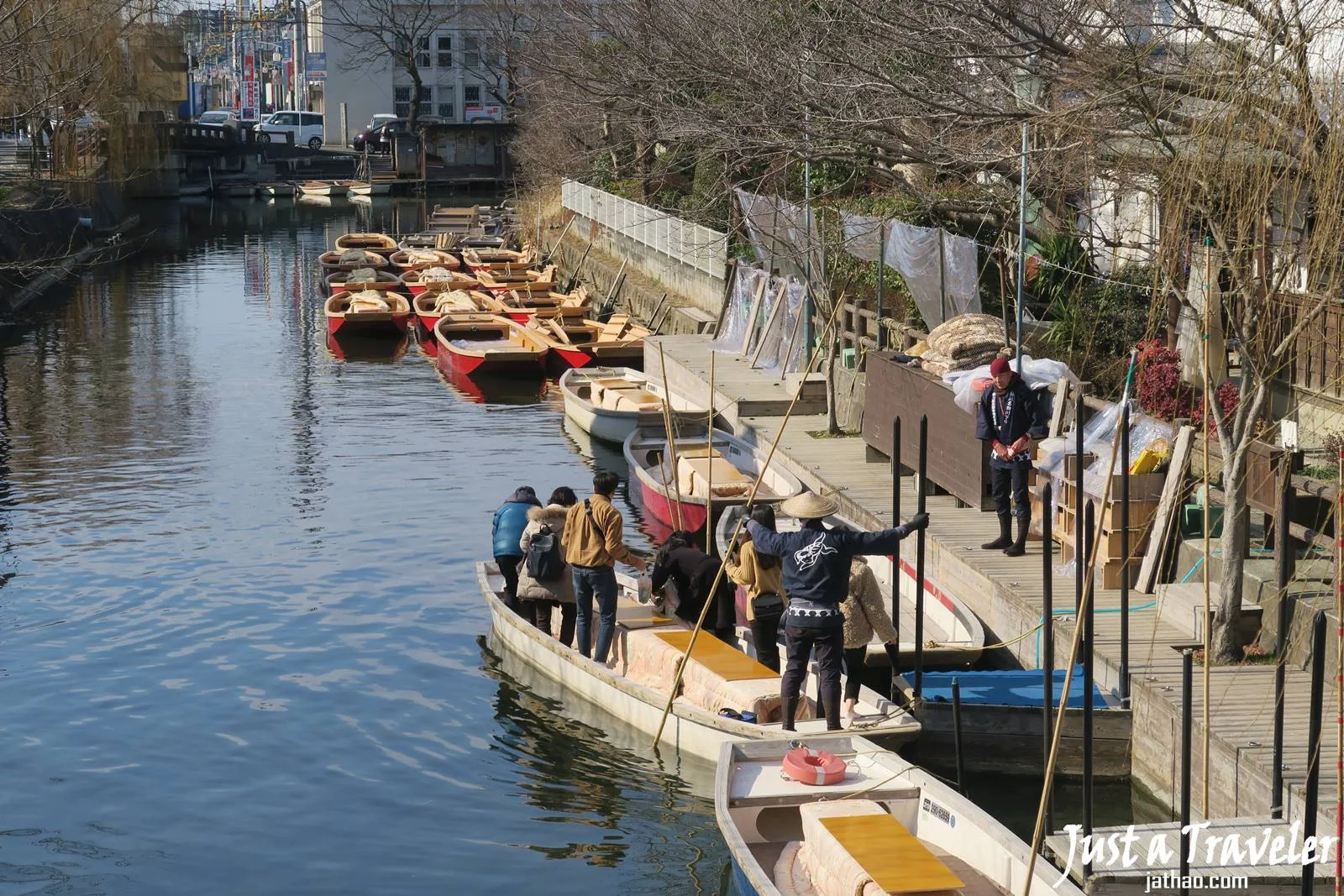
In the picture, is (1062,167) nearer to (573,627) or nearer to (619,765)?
(573,627)

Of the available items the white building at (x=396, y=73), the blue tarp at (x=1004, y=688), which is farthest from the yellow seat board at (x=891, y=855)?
the white building at (x=396, y=73)

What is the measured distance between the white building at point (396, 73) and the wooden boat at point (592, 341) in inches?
2838

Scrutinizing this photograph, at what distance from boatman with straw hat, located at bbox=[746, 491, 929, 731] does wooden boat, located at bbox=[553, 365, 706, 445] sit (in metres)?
12.2

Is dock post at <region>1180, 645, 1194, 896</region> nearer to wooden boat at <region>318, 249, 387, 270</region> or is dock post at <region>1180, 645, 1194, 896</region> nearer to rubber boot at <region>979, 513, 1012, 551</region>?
rubber boot at <region>979, 513, 1012, 551</region>

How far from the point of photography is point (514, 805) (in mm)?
12992

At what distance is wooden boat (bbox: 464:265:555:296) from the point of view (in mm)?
42656

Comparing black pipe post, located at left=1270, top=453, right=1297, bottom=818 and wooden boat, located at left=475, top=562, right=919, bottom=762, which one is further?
wooden boat, located at left=475, top=562, right=919, bottom=762

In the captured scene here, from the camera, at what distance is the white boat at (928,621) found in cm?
1409

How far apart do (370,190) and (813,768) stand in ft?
268

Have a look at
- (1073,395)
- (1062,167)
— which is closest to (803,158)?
(1062,167)

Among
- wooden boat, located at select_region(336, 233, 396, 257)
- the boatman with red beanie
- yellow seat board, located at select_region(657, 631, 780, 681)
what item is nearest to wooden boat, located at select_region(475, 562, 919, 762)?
yellow seat board, located at select_region(657, 631, 780, 681)

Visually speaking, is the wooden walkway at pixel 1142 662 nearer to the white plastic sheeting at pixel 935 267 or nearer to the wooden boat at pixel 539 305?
the white plastic sheeting at pixel 935 267

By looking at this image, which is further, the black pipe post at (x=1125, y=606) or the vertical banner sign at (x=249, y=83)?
the vertical banner sign at (x=249, y=83)

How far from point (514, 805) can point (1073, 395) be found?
7369mm
